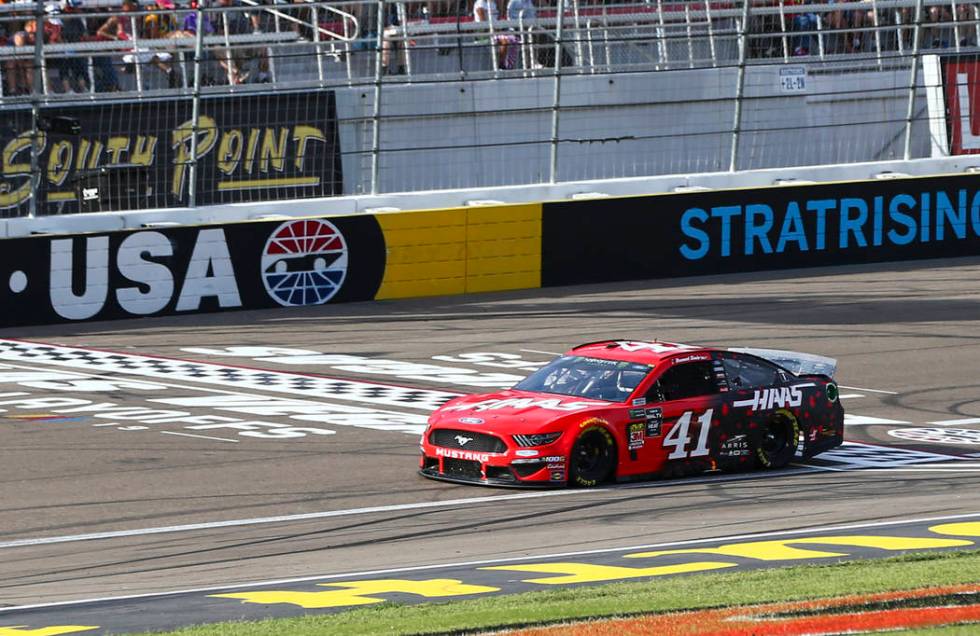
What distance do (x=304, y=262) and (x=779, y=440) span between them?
9797 mm

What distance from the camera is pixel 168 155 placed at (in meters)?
22.5

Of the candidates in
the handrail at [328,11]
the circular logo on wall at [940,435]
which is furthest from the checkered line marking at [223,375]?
the handrail at [328,11]

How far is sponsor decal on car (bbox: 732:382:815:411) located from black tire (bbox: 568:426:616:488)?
1285 millimetres

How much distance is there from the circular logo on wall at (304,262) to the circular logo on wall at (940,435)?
924 centimetres

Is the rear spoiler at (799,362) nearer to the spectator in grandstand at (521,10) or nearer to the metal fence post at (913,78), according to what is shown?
the spectator in grandstand at (521,10)

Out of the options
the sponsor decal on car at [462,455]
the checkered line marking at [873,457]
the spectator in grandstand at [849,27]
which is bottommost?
the checkered line marking at [873,457]

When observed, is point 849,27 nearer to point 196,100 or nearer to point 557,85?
point 557,85

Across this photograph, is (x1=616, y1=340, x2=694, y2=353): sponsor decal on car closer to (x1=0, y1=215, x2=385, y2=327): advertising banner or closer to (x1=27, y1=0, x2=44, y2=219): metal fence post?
(x1=0, y1=215, x2=385, y2=327): advertising banner

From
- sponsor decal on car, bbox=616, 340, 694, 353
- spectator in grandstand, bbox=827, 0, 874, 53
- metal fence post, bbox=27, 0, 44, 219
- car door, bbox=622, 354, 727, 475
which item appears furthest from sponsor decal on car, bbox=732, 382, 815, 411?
spectator in grandstand, bbox=827, 0, 874, 53

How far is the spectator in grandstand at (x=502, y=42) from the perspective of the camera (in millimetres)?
25406

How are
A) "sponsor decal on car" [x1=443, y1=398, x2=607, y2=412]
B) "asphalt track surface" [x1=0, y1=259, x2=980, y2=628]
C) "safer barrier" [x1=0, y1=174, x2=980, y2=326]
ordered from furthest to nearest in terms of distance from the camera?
"safer barrier" [x1=0, y1=174, x2=980, y2=326], "sponsor decal on car" [x1=443, y1=398, x2=607, y2=412], "asphalt track surface" [x1=0, y1=259, x2=980, y2=628]

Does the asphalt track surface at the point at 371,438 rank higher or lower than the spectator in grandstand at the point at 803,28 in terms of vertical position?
lower

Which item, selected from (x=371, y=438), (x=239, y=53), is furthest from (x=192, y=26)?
(x=371, y=438)

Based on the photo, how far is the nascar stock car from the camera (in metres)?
13.5
